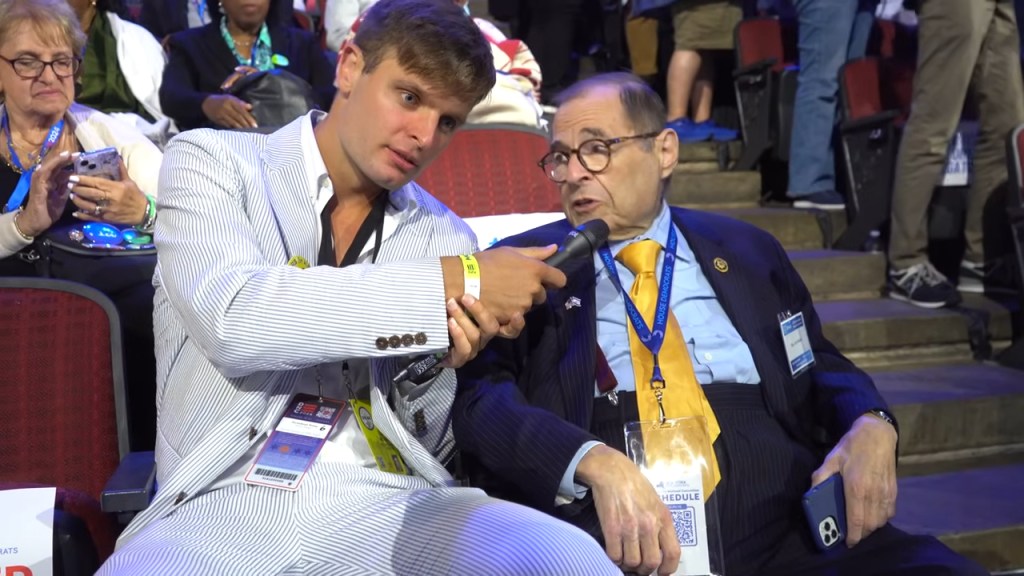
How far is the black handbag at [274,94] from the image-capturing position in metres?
3.52

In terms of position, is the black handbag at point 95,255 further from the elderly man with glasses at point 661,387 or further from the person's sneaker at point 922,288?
the person's sneaker at point 922,288

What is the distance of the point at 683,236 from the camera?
2486mm

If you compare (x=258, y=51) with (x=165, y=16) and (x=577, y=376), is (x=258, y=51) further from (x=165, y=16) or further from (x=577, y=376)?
(x=577, y=376)

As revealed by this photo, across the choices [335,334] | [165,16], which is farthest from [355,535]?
[165,16]

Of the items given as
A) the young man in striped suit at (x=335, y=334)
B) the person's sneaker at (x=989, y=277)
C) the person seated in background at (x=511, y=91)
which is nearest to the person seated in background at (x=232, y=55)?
the person seated in background at (x=511, y=91)

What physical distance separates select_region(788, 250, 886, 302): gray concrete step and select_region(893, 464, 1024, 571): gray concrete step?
1232 millimetres

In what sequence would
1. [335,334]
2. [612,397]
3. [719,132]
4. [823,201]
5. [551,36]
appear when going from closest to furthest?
[335,334], [612,397], [823,201], [719,132], [551,36]

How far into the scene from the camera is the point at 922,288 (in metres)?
4.47

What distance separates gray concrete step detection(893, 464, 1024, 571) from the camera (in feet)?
10.1

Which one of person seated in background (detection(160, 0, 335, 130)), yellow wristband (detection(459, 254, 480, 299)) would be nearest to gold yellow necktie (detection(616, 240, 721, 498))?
yellow wristband (detection(459, 254, 480, 299))

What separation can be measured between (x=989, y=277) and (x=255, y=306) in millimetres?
4075

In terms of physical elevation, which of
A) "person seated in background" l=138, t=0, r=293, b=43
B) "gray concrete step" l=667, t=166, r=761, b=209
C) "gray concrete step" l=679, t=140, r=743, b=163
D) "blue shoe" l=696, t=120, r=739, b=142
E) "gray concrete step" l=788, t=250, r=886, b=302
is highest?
"person seated in background" l=138, t=0, r=293, b=43

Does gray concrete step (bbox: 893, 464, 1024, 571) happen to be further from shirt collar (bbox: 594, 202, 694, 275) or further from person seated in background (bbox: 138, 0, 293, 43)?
person seated in background (bbox: 138, 0, 293, 43)

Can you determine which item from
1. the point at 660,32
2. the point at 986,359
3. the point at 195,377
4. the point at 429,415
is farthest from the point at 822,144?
the point at 195,377
